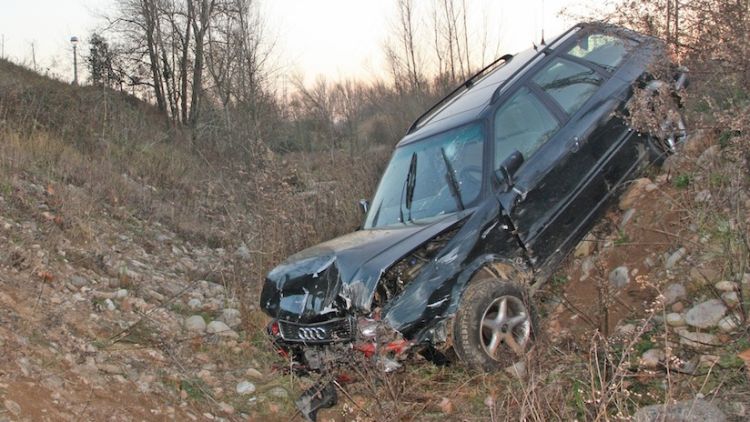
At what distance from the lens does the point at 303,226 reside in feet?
22.2

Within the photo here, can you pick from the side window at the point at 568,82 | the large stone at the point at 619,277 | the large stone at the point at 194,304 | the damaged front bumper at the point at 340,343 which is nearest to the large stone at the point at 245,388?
the damaged front bumper at the point at 340,343

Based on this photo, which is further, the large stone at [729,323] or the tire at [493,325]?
the tire at [493,325]

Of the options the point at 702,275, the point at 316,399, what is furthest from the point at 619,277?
the point at 316,399

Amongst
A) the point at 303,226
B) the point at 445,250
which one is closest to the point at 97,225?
the point at 303,226

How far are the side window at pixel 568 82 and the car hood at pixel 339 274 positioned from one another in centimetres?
158

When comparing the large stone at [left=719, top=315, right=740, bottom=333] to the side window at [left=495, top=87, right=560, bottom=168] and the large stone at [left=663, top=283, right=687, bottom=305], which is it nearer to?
the large stone at [left=663, top=283, right=687, bottom=305]

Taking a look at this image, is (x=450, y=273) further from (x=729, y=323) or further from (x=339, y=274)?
(x=729, y=323)

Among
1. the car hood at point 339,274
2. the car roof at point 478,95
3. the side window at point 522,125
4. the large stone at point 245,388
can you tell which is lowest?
the large stone at point 245,388

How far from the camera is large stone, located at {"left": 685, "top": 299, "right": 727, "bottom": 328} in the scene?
3570 millimetres

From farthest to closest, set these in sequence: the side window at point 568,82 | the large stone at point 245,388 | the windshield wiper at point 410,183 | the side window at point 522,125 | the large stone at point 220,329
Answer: the large stone at point 220,329, the side window at point 568,82, the windshield wiper at point 410,183, the side window at point 522,125, the large stone at point 245,388

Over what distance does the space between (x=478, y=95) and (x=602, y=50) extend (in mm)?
1405

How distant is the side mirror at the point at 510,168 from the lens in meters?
4.27

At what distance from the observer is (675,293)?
Result: 4.01m

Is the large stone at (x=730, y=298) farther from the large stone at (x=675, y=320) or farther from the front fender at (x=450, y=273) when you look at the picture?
the front fender at (x=450, y=273)
